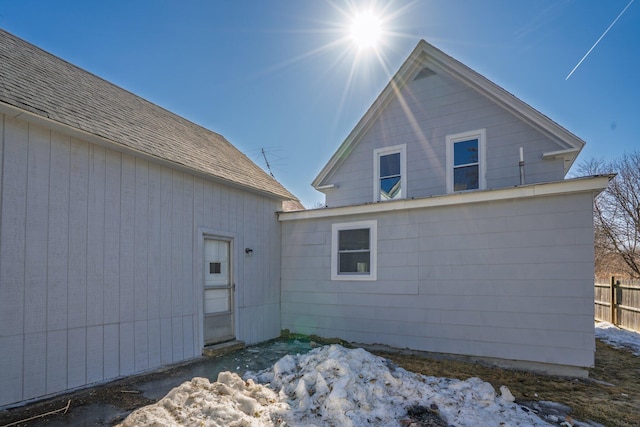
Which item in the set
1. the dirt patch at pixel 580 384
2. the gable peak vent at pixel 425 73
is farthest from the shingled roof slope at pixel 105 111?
the dirt patch at pixel 580 384

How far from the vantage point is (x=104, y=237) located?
4832 millimetres

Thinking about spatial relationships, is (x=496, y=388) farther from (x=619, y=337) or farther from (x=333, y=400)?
(x=619, y=337)

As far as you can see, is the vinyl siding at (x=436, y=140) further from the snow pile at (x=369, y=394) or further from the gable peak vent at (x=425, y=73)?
the snow pile at (x=369, y=394)

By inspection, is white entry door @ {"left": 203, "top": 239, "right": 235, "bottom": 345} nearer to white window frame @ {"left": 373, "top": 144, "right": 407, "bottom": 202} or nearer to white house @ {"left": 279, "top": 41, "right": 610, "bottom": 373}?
white house @ {"left": 279, "top": 41, "right": 610, "bottom": 373}

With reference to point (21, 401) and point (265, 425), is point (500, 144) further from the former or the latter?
point (21, 401)

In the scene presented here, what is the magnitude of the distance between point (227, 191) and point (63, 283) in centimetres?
331

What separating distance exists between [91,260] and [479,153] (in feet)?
24.3

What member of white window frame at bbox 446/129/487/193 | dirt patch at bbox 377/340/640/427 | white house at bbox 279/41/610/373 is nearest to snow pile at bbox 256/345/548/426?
dirt patch at bbox 377/340/640/427

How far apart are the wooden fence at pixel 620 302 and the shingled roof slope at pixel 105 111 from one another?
9310 millimetres

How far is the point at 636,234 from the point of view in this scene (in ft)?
52.1

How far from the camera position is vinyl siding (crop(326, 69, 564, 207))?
7.10 meters

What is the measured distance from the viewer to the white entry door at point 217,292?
6455 millimetres

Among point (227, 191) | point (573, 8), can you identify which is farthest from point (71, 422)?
point (573, 8)

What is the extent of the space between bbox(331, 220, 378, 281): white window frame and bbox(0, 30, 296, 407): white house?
175cm
